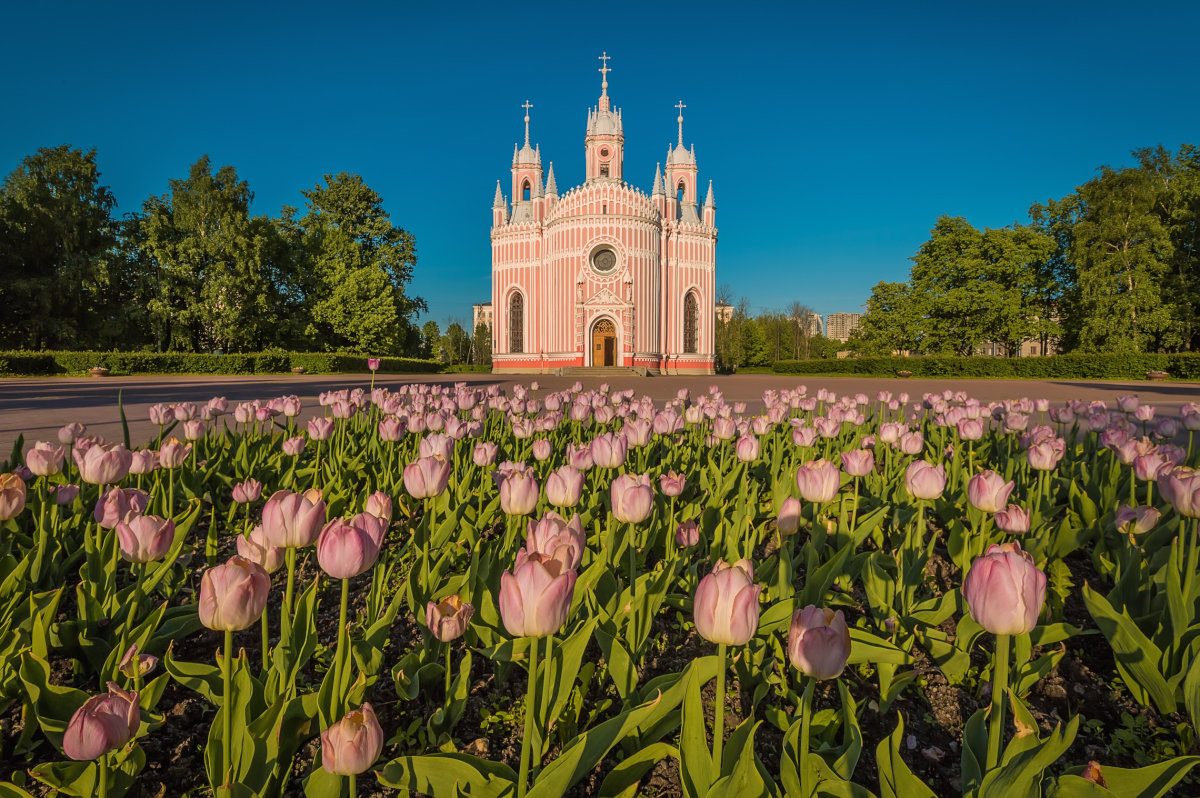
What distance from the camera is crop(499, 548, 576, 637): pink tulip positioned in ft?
3.48

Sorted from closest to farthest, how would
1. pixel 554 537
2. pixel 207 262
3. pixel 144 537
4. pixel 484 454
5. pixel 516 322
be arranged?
pixel 554 537
pixel 144 537
pixel 484 454
pixel 207 262
pixel 516 322

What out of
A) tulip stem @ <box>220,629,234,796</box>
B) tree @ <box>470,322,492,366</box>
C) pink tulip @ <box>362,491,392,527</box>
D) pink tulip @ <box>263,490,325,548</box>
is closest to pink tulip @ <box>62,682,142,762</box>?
tulip stem @ <box>220,629,234,796</box>

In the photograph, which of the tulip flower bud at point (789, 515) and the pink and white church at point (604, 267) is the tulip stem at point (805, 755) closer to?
the tulip flower bud at point (789, 515)

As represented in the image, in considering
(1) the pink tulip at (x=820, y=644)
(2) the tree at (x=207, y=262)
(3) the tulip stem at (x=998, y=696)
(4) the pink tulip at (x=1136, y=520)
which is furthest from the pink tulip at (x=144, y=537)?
(2) the tree at (x=207, y=262)

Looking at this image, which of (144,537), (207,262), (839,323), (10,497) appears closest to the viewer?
(144,537)

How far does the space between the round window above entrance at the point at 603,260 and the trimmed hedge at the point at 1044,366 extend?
50.0 ft

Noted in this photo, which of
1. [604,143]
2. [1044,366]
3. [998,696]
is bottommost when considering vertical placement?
[998,696]

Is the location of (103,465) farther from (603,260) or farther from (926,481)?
(603,260)

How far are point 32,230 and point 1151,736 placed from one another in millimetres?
36984

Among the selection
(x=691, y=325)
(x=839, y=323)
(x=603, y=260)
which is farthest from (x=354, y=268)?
(x=839, y=323)

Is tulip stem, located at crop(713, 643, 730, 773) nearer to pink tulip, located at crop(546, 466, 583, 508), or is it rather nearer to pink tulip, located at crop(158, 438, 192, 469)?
pink tulip, located at crop(546, 466, 583, 508)

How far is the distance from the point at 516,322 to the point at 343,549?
42203mm

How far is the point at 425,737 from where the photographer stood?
1.52m

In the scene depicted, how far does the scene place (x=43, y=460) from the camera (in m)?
2.25
